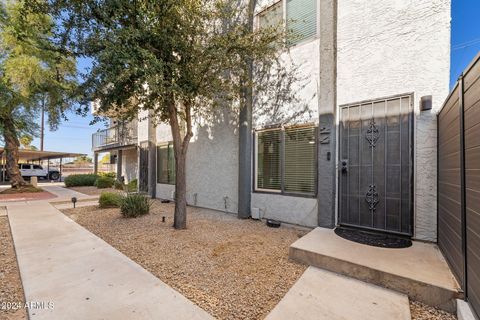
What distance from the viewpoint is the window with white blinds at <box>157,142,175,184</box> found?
31.0 feet

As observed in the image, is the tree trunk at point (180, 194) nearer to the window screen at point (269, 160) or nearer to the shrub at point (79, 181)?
the window screen at point (269, 160)

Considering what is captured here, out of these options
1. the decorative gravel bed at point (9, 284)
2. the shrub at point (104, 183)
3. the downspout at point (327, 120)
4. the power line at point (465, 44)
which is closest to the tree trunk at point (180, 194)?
the decorative gravel bed at point (9, 284)

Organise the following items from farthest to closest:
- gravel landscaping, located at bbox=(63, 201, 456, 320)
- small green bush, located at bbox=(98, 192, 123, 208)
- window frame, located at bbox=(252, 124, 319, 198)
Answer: small green bush, located at bbox=(98, 192, 123, 208) < window frame, located at bbox=(252, 124, 319, 198) < gravel landscaping, located at bbox=(63, 201, 456, 320)

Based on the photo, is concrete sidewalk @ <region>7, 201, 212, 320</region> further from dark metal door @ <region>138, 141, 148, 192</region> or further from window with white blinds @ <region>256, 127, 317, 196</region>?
dark metal door @ <region>138, 141, 148, 192</region>

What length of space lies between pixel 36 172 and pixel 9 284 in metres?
24.3

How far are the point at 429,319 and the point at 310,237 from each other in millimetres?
1939

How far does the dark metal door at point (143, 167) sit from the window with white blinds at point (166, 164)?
1152 mm

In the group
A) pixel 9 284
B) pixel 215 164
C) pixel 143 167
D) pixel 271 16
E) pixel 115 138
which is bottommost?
pixel 9 284

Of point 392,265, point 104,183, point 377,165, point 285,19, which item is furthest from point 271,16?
point 104,183

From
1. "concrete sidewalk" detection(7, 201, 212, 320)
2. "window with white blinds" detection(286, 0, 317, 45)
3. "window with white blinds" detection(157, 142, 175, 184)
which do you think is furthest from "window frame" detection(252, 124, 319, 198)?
"window with white blinds" detection(157, 142, 175, 184)

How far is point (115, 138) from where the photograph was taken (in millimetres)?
14781

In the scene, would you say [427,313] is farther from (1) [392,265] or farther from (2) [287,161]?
(2) [287,161]

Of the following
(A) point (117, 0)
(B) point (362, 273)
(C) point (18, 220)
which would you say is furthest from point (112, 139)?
(B) point (362, 273)

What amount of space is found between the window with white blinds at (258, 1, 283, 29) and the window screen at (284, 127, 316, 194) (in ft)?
9.90
